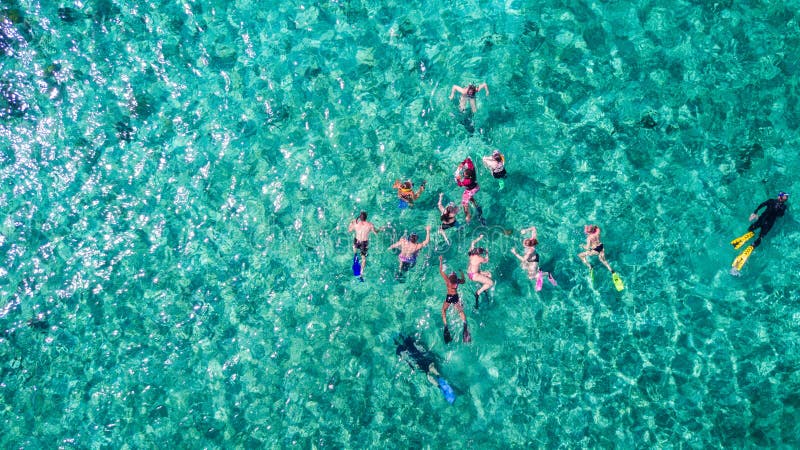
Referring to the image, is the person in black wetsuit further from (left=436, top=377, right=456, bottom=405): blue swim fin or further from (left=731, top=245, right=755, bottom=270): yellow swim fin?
(left=436, top=377, right=456, bottom=405): blue swim fin

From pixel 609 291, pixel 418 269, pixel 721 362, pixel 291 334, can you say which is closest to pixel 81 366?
pixel 291 334

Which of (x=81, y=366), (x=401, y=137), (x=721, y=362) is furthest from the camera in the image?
(x=401, y=137)

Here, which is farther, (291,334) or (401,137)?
(401,137)

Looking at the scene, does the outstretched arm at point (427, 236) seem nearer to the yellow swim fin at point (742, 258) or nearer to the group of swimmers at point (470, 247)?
the group of swimmers at point (470, 247)

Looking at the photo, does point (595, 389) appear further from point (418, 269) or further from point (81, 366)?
point (81, 366)

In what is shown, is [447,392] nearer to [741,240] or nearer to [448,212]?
[448,212]

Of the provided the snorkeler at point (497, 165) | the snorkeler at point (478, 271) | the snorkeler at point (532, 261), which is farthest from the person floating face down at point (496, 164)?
the snorkeler at point (478, 271)
